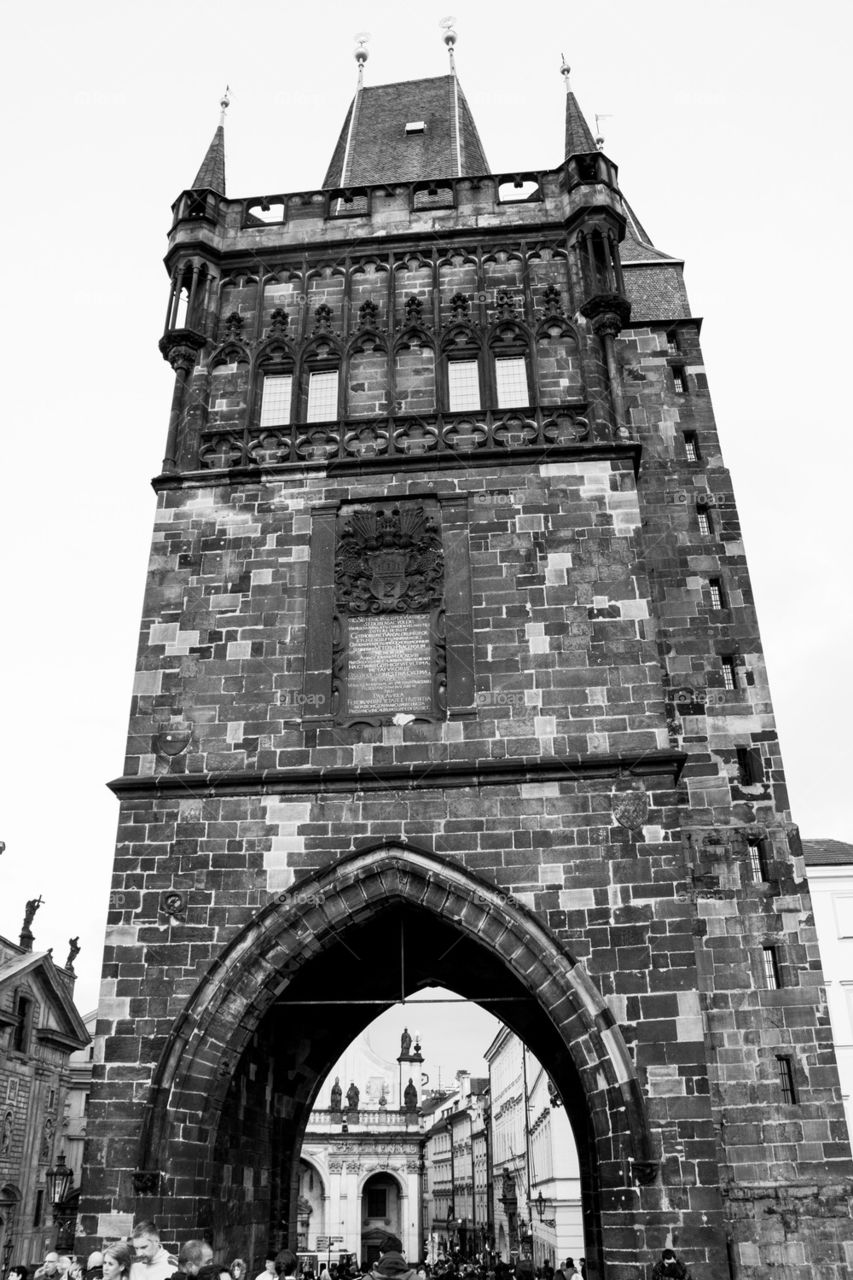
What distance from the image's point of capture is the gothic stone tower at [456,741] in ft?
37.3

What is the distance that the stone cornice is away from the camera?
12188 mm

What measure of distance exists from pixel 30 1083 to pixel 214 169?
24737mm

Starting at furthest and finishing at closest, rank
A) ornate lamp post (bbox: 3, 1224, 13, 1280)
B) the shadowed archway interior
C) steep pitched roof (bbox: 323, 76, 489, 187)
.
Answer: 1. ornate lamp post (bbox: 3, 1224, 13, 1280)
2. steep pitched roof (bbox: 323, 76, 489, 187)
3. the shadowed archway interior

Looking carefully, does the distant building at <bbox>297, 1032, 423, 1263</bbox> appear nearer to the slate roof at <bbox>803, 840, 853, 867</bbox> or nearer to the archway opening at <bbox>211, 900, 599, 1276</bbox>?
the slate roof at <bbox>803, 840, 853, 867</bbox>

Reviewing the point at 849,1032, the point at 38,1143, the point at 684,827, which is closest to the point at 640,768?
the point at 684,827

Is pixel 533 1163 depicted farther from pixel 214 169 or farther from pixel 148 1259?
pixel 148 1259

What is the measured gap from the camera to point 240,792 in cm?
1254

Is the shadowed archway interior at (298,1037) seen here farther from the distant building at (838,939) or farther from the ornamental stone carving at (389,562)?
the distant building at (838,939)

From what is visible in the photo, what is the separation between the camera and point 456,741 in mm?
12562

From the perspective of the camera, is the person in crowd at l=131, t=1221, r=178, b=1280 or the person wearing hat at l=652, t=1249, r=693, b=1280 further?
the person wearing hat at l=652, t=1249, r=693, b=1280

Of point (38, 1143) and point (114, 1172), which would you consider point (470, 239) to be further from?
point (38, 1143)

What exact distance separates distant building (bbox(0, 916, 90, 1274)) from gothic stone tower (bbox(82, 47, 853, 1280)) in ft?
55.6

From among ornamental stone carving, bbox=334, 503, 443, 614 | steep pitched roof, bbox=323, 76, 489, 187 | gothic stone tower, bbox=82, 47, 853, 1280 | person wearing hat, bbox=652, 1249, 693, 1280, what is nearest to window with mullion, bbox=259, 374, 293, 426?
gothic stone tower, bbox=82, 47, 853, 1280

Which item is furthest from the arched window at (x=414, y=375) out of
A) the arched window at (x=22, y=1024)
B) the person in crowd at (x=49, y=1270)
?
the arched window at (x=22, y=1024)
